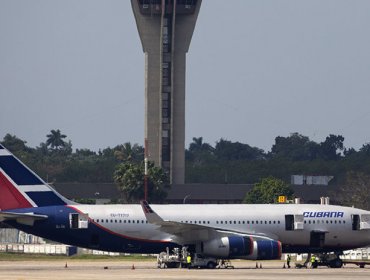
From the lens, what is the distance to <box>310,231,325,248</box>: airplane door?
9225cm

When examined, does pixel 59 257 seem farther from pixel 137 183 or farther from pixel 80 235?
pixel 137 183

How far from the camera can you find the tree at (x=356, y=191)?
156 meters

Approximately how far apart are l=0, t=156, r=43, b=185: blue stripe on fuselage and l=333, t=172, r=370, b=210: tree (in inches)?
2732

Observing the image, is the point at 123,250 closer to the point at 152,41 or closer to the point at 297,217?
the point at 297,217

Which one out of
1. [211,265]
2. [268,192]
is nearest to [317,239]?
[211,265]

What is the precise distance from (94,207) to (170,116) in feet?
326

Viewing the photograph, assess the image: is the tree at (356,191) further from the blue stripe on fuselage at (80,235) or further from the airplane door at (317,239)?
the blue stripe on fuselage at (80,235)

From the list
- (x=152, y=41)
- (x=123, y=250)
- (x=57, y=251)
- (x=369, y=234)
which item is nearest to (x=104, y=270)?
(x=123, y=250)

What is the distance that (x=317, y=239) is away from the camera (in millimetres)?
92438

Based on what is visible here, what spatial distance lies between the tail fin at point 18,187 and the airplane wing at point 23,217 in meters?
0.99

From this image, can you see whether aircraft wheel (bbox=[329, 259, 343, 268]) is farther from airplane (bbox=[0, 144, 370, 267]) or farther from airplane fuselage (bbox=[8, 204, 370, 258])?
airplane fuselage (bbox=[8, 204, 370, 258])

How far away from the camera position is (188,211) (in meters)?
92.2

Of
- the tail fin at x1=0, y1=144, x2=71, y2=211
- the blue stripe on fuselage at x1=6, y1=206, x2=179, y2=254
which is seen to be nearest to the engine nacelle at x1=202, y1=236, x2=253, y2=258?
the blue stripe on fuselage at x1=6, y1=206, x2=179, y2=254

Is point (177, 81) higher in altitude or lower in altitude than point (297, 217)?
higher
